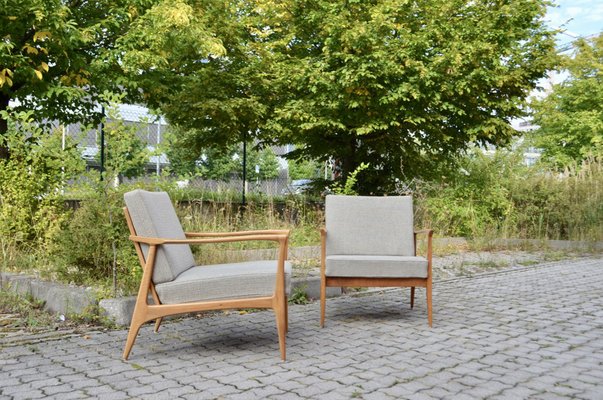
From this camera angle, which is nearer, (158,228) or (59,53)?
(158,228)

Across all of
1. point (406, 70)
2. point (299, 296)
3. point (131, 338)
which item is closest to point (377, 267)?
point (299, 296)

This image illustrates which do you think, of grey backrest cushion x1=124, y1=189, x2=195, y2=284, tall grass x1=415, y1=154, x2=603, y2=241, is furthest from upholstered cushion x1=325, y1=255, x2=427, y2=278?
tall grass x1=415, y1=154, x2=603, y2=241

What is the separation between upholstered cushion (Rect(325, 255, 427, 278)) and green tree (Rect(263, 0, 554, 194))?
782 cm

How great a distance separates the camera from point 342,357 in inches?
150

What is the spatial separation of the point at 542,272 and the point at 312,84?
684 centimetres

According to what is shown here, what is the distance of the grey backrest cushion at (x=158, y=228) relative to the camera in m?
3.89

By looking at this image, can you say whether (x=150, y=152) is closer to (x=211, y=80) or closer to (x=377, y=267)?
(x=377, y=267)

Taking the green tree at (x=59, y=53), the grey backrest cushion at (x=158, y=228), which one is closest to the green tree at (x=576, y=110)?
the green tree at (x=59, y=53)

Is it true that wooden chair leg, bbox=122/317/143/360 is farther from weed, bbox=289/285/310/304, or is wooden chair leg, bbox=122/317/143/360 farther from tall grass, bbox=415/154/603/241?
tall grass, bbox=415/154/603/241

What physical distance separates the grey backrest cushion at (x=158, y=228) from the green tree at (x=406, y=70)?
27.5 ft

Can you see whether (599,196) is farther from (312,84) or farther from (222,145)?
(222,145)

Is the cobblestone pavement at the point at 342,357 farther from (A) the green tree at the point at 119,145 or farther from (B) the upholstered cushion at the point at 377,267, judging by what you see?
(A) the green tree at the point at 119,145

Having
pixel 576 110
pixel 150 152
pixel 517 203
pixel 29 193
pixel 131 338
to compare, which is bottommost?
pixel 131 338

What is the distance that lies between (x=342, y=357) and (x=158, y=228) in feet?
5.14
